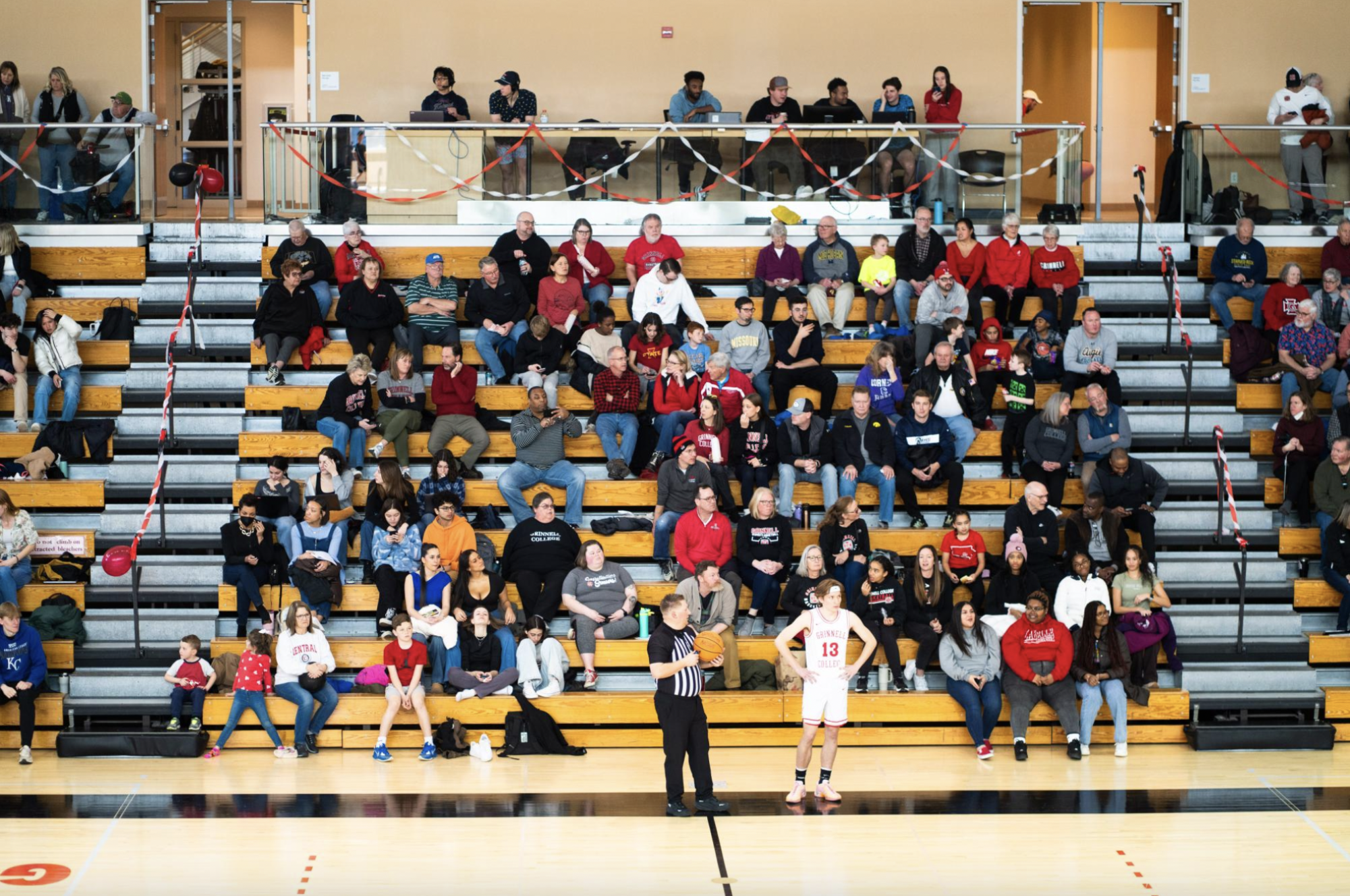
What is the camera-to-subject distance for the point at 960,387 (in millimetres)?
13875

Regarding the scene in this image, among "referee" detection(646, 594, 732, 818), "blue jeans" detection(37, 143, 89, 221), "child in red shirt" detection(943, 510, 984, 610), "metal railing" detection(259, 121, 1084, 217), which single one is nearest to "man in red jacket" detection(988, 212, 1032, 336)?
"metal railing" detection(259, 121, 1084, 217)

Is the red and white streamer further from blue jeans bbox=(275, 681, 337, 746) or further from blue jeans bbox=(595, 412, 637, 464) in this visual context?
blue jeans bbox=(275, 681, 337, 746)

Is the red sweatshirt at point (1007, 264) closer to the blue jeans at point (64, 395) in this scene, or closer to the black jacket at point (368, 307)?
the black jacket at point (368, 307)

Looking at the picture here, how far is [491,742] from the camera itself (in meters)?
11.7

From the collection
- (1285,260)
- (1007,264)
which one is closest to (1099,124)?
(1285,260)

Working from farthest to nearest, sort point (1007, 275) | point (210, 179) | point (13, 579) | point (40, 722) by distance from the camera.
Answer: point (210, 179) → point (1007, 275) → point (13, 579) → point (40, 722)

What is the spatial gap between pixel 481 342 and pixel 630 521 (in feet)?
8.60

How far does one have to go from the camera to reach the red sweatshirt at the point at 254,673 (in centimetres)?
1148

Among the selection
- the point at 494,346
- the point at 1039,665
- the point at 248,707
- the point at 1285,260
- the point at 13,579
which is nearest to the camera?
the point at 248,707

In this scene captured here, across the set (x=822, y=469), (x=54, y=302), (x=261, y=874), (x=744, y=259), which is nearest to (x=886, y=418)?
(x=822, y=469)

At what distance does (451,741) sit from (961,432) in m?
5.29

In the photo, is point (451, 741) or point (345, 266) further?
point (345, 266)

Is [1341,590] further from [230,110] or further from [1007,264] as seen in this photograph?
[230,110]

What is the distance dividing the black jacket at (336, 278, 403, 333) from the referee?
19.1ft
